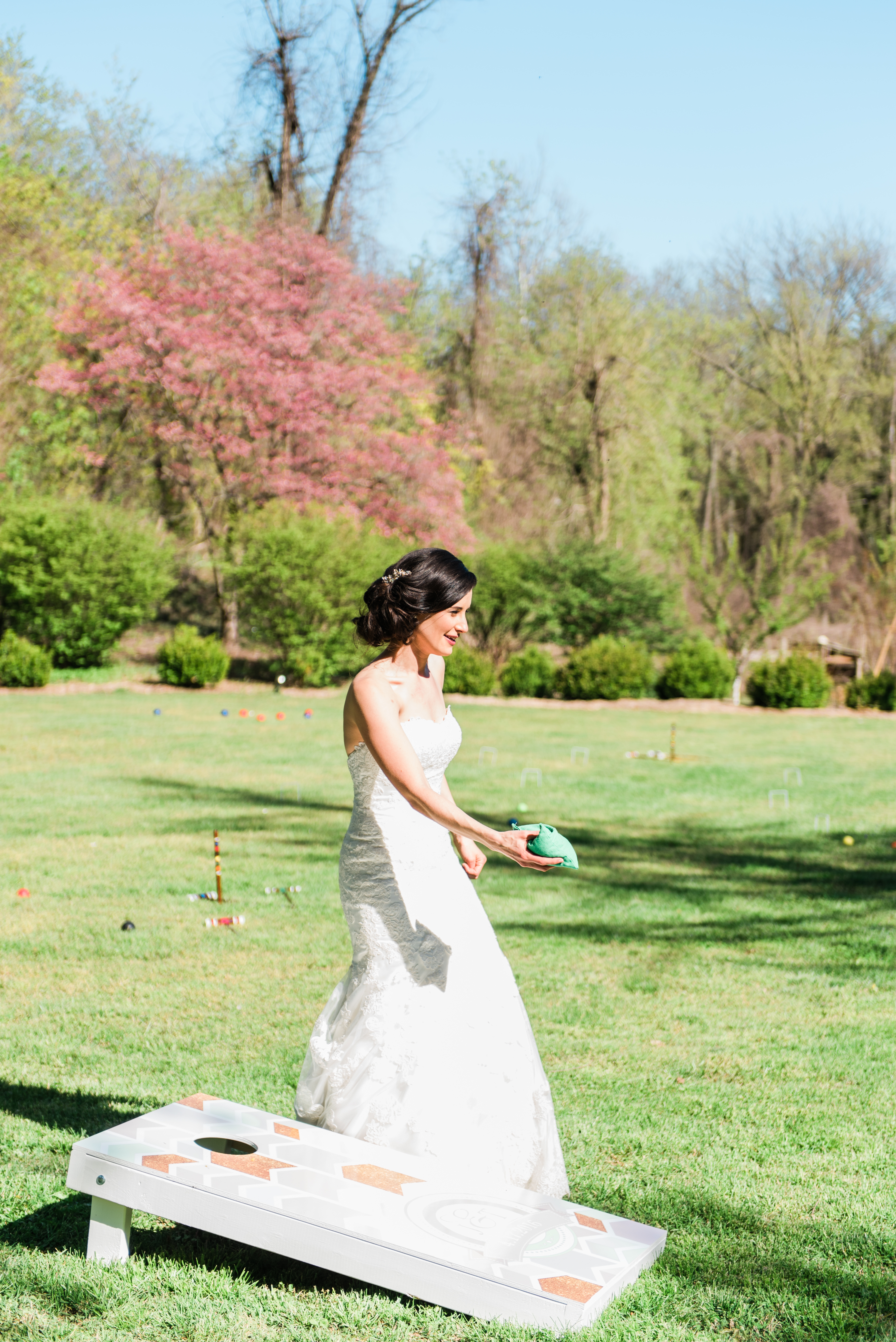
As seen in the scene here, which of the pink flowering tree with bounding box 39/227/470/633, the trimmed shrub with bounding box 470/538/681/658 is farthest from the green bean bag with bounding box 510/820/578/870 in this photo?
the pink flowering tree with bounding box 39/227/470/633

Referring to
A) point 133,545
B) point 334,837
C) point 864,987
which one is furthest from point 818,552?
point 864,987

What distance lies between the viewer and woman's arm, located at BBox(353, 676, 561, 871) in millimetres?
3121

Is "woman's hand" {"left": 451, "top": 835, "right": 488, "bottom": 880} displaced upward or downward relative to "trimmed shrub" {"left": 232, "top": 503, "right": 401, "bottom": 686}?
downward

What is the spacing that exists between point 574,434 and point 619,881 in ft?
83.6

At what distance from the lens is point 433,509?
26141mm

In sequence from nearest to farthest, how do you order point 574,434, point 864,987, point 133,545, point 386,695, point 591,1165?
point 386,695 < point 591,1165 < point 864,987 < point 133,545 < point 574,434

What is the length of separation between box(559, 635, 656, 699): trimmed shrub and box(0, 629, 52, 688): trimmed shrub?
9.19 meters

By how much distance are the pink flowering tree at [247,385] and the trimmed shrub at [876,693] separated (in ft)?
31.4

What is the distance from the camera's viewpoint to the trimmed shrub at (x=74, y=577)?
70.1ft

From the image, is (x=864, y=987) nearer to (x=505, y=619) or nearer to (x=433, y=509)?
(x=505, y=619)

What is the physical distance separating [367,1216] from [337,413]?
80.0ft

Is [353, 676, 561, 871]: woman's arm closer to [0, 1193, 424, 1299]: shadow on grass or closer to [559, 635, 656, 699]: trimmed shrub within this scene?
[0, 1193, 424, 1299]: shadow on grass

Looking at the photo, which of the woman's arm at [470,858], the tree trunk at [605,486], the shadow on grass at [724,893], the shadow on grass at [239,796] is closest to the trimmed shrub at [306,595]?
the tree trunk at [605,486]

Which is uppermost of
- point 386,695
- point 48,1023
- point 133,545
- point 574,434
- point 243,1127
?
point 574,434
